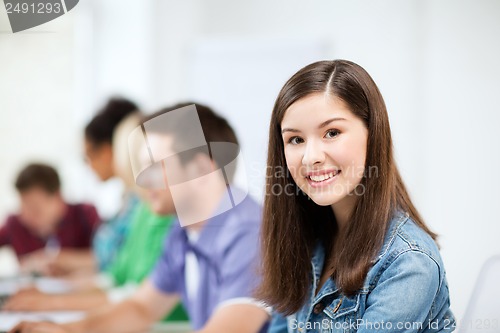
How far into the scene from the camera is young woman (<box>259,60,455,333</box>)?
2.36 ft

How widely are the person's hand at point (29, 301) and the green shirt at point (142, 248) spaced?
292 mm

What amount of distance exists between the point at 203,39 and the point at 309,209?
6.98ft

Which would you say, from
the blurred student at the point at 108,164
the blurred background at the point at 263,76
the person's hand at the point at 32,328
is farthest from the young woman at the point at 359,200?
the blurred student at the point at 108,164

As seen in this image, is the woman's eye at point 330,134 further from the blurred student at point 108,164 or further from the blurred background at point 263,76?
the blurred student at point 108,164

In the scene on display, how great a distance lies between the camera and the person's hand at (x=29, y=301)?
1.50 m

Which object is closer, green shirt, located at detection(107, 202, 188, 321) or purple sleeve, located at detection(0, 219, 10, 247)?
green shirt, located at detection(107, 202, 188, 321)

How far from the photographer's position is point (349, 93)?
2.45 ft

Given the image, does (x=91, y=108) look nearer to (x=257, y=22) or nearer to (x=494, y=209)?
(x=257, y=22)

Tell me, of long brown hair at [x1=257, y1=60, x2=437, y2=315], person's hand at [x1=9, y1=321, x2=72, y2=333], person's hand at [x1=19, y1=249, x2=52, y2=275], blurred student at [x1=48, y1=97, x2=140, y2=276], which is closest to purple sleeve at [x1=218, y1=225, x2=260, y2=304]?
long brown hair at [x1=257, y1=60, x2=437, y2=315]

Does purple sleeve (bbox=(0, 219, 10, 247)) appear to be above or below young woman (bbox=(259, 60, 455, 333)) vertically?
below

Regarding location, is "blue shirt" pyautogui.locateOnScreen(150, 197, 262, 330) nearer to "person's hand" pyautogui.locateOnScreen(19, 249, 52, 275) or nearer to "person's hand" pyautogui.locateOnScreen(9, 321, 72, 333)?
"person's hand" pyautogui.locateOnScreen(9, 321, 72, 333)

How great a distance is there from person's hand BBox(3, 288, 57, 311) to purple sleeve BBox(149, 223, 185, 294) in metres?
0.34

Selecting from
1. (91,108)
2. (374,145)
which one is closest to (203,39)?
(91,108)

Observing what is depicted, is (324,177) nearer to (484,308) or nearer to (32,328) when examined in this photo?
(484,308)
